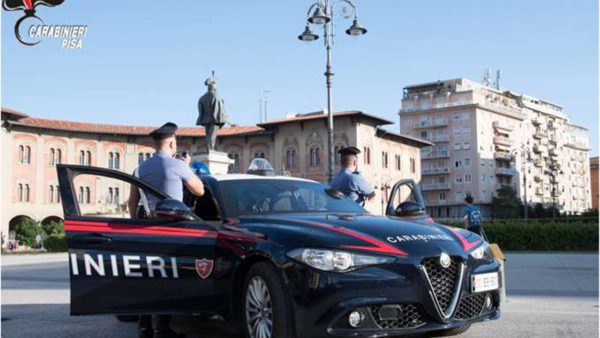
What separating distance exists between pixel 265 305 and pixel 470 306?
144 cm

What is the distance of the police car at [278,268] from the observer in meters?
4.09

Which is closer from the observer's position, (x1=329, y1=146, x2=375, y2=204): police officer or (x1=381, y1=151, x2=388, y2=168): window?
(x1=329, y1=146, x2=375, y2=204): police officer

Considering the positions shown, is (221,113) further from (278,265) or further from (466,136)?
(466,136)

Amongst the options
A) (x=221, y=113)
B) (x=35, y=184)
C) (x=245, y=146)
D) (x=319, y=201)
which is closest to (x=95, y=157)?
(x=35, y=184)

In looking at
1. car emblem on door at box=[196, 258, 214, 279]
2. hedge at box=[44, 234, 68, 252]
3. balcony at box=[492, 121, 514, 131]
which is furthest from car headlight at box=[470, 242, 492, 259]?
balcony at box=[492, 121, 514, 131]

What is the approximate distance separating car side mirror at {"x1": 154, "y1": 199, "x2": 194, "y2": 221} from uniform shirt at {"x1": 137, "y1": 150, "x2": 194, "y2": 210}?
677 mm

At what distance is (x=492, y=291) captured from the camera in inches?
185

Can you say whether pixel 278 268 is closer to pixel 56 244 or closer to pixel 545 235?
A: pixel 545 235

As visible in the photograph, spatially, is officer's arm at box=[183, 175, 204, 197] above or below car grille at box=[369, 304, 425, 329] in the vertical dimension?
above

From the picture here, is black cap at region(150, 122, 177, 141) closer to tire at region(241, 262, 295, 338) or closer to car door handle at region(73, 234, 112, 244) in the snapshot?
car door handle at region(73, 234, 112, 244)

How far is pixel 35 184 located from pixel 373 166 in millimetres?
32274

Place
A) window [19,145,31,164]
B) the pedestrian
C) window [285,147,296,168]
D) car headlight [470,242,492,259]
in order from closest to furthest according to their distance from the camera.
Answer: car headlight [470,242,492,259], the pedestrian, window [19,145,31,164], window [285,147,296,168]

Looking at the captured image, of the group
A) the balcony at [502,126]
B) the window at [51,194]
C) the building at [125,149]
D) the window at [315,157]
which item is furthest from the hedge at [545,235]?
the balcony at [502,126]

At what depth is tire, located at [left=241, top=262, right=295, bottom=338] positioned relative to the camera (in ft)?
13.7
